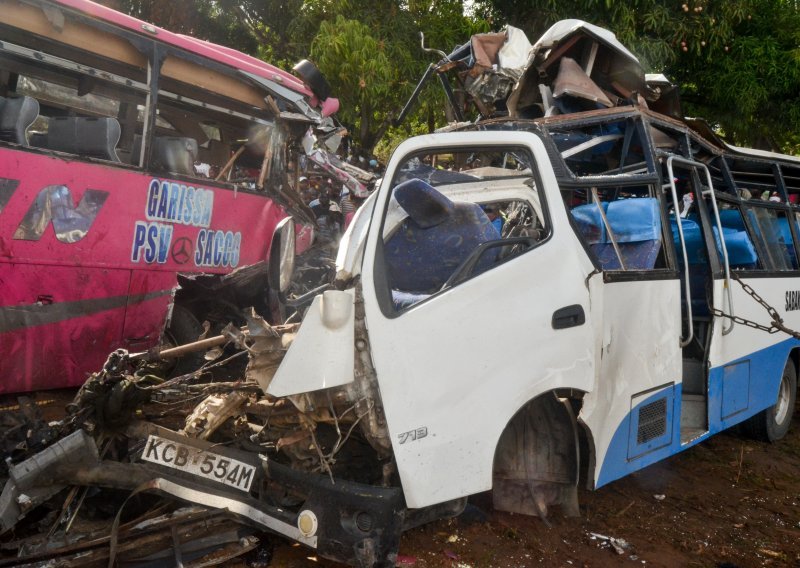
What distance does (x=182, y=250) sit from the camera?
5.87 meters

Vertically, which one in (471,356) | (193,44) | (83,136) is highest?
(193,44)

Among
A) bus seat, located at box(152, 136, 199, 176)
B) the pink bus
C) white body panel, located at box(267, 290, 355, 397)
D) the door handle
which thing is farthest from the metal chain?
bus seat, located at box(152, 136, 199, 176)

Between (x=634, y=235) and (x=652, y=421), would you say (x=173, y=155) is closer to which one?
(x=634, y=235)

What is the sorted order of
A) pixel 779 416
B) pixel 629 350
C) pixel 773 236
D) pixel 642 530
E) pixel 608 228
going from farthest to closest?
1. pixel 779 416
2. pixel 773 236
3. pixel 608 228
4. pixel 642 530
5. pixel 629 350

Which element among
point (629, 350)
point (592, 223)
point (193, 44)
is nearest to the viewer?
point (629, 350)

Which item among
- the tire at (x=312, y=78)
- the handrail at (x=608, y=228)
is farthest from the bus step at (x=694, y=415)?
the tire at (x=312, y=78)

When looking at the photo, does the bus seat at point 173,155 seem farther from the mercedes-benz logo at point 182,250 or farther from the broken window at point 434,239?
the broken window at point 434,239

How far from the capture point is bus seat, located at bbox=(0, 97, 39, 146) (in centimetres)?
477

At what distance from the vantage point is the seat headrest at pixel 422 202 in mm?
3232

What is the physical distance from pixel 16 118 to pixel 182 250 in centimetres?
161

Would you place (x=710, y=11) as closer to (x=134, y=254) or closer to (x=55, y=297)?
(x=134, y=254)

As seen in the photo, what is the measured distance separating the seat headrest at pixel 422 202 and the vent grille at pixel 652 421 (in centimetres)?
165

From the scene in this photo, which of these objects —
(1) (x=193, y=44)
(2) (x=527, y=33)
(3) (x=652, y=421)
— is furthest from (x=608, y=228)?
(2) (x=527, y=33)

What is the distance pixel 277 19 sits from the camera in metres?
12.8
